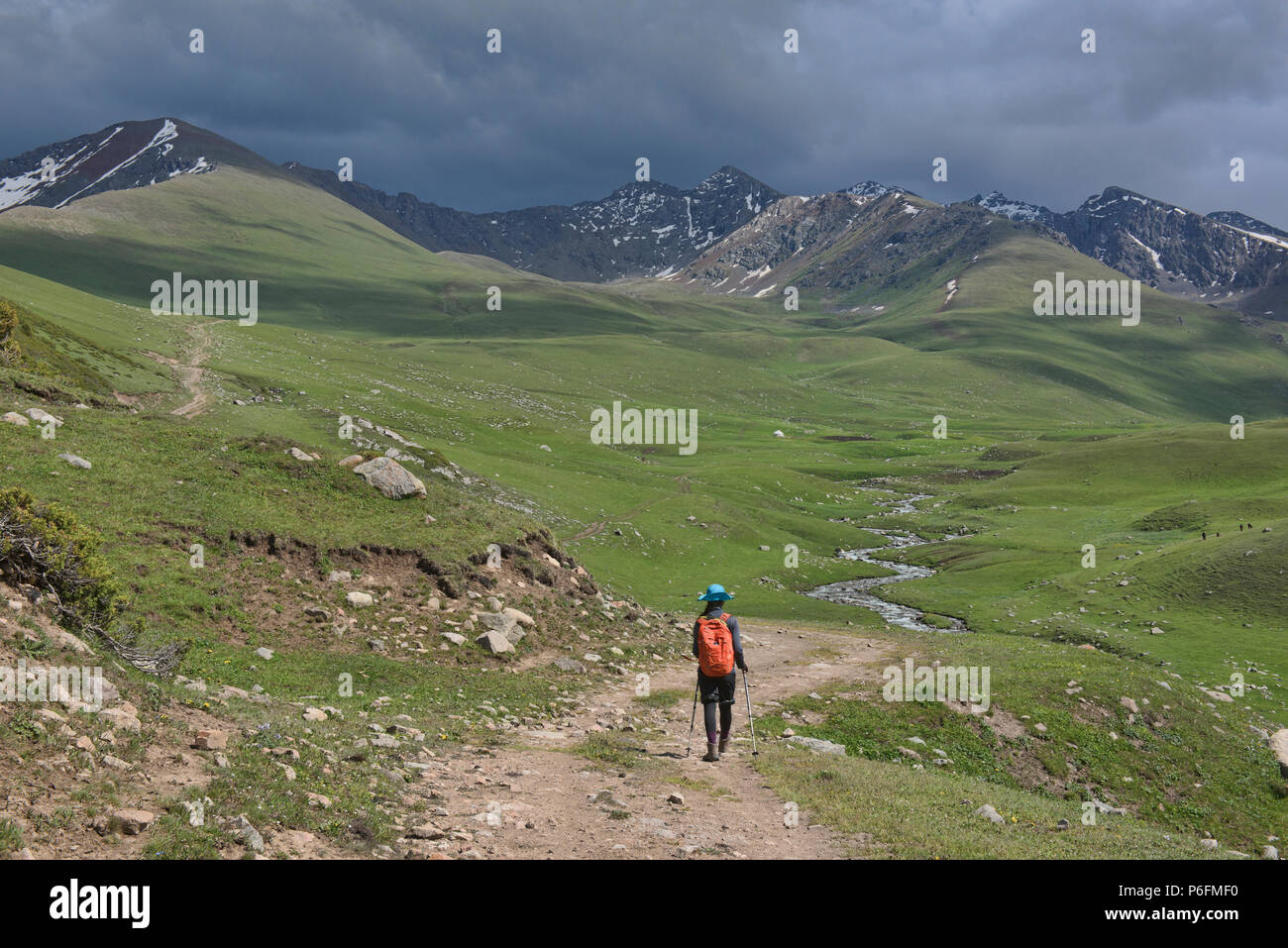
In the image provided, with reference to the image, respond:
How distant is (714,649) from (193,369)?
258ft

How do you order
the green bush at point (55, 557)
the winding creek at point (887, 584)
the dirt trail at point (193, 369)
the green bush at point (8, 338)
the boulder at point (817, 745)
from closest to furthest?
the green bush at point (55, 557)
the boulder at point (817, 745)
the green bush at point (8, 338)
the winding creek at point (887, 584)
the dirt trail at point (193, 369)

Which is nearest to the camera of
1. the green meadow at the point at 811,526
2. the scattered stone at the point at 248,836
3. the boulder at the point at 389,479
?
the scattered stone at the point at 248,836

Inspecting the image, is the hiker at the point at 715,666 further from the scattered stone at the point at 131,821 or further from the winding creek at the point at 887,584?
the winding creek at the point at 887,584

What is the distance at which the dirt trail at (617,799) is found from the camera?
12.3m

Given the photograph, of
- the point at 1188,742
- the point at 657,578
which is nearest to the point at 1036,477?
the point at 657,578

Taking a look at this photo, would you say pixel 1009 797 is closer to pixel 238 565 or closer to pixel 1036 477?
pixel 238 565

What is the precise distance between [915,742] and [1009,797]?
5.48m

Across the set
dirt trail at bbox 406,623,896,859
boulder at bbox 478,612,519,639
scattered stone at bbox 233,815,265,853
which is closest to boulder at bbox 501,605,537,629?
boulder at bbox 478,612,519,639

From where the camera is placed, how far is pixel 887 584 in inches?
2682

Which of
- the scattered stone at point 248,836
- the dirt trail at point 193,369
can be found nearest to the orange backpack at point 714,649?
the scattered stone at point 248,836

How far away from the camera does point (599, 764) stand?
1778 cm

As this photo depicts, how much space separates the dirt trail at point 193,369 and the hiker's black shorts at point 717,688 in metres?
54.6

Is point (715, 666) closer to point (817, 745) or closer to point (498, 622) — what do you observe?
point (817, 745)
